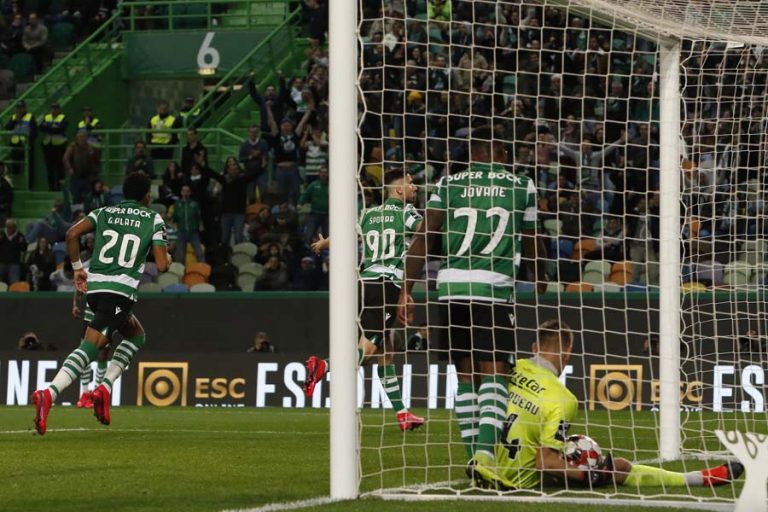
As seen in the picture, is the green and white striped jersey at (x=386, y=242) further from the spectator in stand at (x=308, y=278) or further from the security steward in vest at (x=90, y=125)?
the security steward in vest at (x=90, y=125)

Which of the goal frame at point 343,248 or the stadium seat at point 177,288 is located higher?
the stadium seat at point 177,288

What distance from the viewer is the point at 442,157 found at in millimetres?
18906

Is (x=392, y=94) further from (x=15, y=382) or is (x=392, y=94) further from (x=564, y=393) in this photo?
(x=564, y=393)

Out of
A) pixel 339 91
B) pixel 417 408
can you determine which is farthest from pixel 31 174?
pixel 339 91

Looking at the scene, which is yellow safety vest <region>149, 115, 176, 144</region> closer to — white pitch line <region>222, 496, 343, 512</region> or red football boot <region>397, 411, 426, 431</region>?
red football boot <region>397, 411, 426, 431</region>

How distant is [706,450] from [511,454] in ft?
10.6

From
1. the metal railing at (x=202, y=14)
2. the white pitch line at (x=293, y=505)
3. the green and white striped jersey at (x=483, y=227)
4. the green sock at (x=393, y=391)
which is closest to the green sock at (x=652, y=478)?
the green and white striped jersey at (x=483, y=227)

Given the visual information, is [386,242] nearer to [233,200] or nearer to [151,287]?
[151,287]

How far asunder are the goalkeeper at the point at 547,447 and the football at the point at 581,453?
0.10 ft

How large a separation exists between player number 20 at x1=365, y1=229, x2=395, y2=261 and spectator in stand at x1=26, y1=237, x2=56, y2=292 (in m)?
9.29

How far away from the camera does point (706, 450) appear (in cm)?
1034

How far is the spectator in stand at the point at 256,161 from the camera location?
850 inches

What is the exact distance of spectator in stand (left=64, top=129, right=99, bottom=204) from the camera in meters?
22.8

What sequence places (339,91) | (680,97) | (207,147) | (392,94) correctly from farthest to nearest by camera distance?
1. (207,147)
2. (392,94)
3. (680,97)
4. (339,91)
